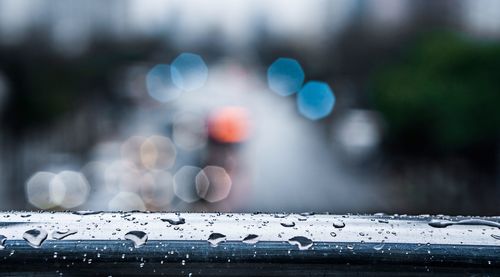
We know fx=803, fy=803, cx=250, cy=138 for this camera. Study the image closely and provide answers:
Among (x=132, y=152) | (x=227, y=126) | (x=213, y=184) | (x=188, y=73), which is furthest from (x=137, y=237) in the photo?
(x=188, y=73)

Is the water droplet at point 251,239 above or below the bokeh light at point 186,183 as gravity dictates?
above

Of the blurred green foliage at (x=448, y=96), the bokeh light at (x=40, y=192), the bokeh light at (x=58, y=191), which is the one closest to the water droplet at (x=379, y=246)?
the bokeh light at (x=58, y=191)

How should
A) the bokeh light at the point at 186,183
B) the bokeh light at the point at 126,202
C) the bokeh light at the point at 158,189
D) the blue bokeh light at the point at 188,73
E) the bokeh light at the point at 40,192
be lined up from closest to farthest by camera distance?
1. the bokeh light at the point at 126,202
2. the bokeh light at the point at 158,189
3. the bokeh light at the point at 40,192
4. the bokeh light at the point at 186,183
5. the blue bokeh light at the point at 188,73

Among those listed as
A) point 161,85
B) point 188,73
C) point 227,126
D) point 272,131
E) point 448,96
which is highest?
point 188,73

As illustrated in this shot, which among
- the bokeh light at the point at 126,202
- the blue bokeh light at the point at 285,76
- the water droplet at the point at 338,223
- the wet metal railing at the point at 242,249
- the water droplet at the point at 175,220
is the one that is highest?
the blue bokeh light at the point at 285,76

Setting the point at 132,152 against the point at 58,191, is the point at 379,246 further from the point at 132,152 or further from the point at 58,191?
the point at 132,152

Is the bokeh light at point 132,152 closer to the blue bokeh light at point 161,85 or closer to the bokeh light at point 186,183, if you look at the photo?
the bokeh light at point 186,183

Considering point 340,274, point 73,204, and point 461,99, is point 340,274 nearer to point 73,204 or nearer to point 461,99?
point 73,204

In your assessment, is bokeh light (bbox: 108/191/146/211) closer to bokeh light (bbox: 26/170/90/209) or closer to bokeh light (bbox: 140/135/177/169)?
bokeh light (bbox: 26/170/90/209)
